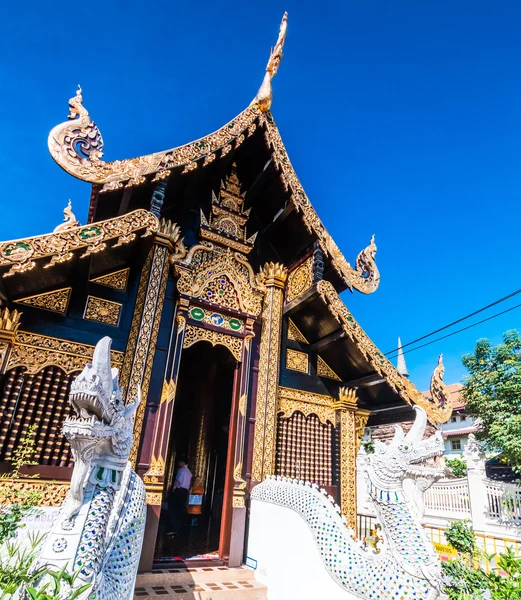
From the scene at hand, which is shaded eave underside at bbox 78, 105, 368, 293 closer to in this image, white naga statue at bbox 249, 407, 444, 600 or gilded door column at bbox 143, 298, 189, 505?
gilded door column at bbox 143, 298, 189, 505

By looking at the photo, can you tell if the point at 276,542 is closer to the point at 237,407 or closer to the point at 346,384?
the point at 237,407

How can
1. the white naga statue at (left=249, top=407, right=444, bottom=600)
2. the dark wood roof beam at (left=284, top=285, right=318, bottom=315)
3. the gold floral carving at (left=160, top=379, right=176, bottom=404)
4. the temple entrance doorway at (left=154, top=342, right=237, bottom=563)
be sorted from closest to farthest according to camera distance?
A: the white naga statue at (left=249, top=407, right=444, bottom=600), the gold floral carving at (left=160, top=379, right=176, bottom=404), the dark wood roof beam at (left=284, top=285, right=318, bottom=315), the temple entrance doorway at (left=154, top=342, right=237, bottom=563)

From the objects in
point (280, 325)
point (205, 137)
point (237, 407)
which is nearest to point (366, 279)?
point (280, 325)

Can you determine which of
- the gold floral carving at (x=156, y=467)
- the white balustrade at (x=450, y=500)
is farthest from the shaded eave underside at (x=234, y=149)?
the white balustrade at (x=450, y=500)

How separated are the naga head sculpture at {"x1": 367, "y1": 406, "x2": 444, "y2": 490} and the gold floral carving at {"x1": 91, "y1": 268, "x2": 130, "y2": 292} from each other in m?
3.36

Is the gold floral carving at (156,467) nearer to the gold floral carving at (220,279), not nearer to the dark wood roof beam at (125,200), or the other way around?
the gold floral carving at (220,279)

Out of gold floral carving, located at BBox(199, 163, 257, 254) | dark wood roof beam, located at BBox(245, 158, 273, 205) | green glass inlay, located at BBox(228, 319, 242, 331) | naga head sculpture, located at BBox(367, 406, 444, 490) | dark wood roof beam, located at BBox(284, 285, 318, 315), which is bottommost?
naga head sculpture, located at BBox(367, 406, 444, 490)

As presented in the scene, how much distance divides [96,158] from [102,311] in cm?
167

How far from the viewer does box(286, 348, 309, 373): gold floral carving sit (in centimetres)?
579

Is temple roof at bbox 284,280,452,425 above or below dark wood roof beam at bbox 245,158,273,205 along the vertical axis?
below

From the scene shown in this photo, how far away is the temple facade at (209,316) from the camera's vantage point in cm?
392

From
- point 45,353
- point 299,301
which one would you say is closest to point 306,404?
point 299,301

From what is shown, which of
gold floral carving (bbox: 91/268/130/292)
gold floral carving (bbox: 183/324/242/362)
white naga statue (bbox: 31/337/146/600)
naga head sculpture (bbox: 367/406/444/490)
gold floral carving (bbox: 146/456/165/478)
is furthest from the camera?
gold floral carving (bbox: 183/324/242/362)

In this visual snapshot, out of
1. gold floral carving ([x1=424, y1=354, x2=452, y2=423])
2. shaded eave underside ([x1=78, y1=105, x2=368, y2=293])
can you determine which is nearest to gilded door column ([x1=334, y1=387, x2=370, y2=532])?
gold floral carving ([x1=424, y1=354, x2=452, y2=423])
